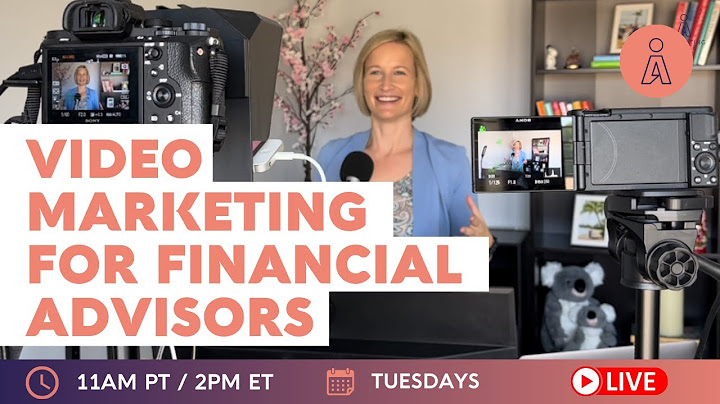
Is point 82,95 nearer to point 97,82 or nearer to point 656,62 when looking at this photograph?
point 97,82

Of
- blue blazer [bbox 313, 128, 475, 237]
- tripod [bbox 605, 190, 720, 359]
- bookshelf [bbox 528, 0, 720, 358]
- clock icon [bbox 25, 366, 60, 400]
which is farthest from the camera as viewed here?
bookshelf [bbox 528, 0, 720, 358]

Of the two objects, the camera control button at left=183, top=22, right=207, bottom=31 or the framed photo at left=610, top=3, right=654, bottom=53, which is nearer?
the camera control button at left=183, top=22, right=207, bottom=31

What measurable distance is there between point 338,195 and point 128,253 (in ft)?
0.98

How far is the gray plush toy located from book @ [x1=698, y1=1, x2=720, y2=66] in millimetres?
1111

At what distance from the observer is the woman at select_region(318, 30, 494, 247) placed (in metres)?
2.77

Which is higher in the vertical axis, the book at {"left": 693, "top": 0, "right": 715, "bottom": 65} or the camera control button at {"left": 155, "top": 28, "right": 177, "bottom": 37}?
the book at {"left": 693, "top": 0, "right": 715, "bottom": 65}

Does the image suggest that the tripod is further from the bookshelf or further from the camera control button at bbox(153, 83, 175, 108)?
the bookshelf

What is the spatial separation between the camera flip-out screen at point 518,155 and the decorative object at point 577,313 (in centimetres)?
258

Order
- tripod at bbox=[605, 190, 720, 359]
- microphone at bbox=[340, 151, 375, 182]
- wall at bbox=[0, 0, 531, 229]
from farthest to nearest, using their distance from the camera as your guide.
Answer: wall at bbox=[0, 0, 531, 229] → microphone at bbox=[340, 151, 375, 182] → tripod at bbox=[605, 190, 720, 359]

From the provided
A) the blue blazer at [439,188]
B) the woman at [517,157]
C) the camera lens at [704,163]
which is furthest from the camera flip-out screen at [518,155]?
the blue blazer at [439,188]

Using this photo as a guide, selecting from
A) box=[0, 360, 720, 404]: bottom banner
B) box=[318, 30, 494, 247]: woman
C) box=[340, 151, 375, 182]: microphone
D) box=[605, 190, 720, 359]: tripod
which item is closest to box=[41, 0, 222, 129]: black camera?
box=[0, 360, 720, 404]: bottom banner

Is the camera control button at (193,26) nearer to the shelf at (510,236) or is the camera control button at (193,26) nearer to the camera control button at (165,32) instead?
the camera control button at (165,32)

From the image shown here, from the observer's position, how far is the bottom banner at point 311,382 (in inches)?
42.0

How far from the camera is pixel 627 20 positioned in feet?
11.8
